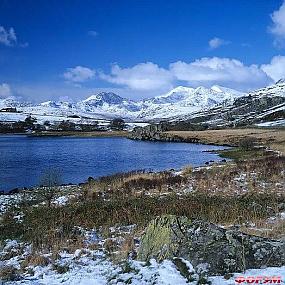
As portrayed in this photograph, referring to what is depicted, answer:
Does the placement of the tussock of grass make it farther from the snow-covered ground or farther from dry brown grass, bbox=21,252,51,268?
the snow-covered ground

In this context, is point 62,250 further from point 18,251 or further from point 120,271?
point 120,271

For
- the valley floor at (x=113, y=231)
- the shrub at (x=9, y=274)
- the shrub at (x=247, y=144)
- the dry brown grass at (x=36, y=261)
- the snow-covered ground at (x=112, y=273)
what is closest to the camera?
the snow-covered ground at (x=112, y=273)

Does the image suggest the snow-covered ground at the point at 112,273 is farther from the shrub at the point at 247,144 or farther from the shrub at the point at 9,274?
the shrub at the point at 247,144

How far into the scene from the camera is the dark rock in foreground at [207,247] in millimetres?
10047

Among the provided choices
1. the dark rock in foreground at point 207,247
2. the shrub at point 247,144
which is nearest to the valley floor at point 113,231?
the dark rock in foreground at point 207,247

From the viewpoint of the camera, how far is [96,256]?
12.6 meters

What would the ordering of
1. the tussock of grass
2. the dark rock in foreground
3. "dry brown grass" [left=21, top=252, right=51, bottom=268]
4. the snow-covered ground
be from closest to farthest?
the snow-covered ground < the dark rock in foreground < "dry brown grass" [left=21, top=252, right=51, bottom=268] < the tussock of grass

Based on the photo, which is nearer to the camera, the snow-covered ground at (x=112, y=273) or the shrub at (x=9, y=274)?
the snow-covered ground at (x=112, y=273)

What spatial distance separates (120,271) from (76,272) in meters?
1.30

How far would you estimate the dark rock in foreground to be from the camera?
1005cm

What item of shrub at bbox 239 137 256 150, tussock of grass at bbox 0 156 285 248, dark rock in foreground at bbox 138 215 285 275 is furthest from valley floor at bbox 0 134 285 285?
shrub at bbox 239 137 256 150

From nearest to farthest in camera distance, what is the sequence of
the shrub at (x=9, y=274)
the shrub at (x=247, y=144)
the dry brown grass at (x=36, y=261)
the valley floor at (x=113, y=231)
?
the valley floor at (x=113, y=231) → the shrub at (x=9, y=274) → the dry brown grass at (x=36, y=261) → the shrub at (x=247, y=144)

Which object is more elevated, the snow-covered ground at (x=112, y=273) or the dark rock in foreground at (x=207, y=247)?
the dark rock in foreground at (x=207, y=247)

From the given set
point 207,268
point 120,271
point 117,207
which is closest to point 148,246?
point 120,271
